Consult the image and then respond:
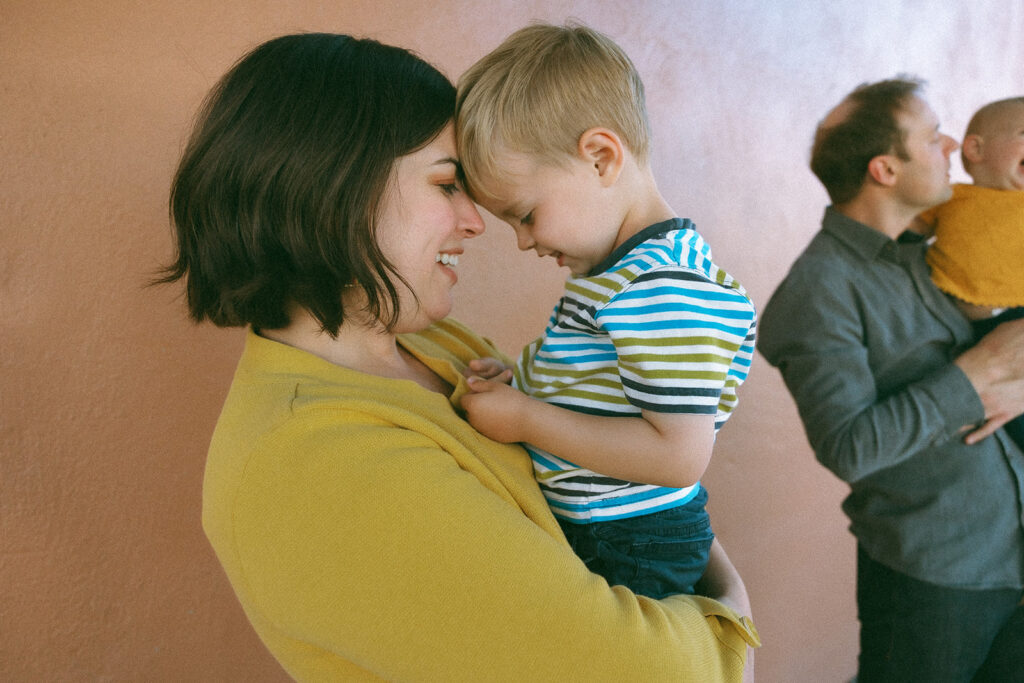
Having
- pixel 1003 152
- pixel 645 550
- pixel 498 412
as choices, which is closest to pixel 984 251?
pixel 1003 152

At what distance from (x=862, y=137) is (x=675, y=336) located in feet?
3.86

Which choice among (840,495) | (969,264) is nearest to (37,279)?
(969,264)

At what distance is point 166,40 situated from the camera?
154 cm

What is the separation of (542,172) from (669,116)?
4.95ft

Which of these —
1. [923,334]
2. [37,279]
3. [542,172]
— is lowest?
[37,279]

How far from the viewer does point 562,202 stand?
125cm

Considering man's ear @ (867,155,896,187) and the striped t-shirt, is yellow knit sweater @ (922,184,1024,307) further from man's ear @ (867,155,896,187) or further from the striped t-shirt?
the striped t-shirt

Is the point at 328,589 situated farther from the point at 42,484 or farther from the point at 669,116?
the point at 669,116

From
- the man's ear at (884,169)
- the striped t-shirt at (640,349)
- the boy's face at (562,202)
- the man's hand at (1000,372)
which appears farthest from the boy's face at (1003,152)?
the boy's face at (562,202)

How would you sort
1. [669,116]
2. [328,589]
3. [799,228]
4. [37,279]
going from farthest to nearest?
[799,228] < [669,116] < [37,279] < [328,589]

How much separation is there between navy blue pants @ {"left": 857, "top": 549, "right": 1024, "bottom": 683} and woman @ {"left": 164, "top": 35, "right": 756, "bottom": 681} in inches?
29.2

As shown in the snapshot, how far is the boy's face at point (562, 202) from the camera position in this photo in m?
1.23

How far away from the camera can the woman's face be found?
3.82ft

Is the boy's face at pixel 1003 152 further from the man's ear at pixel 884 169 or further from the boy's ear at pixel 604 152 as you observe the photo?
the boy's ear at pixel 604 152
